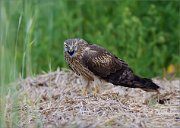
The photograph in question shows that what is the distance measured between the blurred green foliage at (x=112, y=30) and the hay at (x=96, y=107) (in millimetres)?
2237

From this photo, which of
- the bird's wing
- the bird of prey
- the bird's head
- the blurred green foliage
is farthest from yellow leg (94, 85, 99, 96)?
the blurred green foliage

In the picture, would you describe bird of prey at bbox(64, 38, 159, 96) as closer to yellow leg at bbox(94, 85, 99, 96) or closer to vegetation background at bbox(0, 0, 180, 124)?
yellow leg at bbox(94, 85, 99, 96)

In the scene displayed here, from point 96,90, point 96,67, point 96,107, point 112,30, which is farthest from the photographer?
point 112,30

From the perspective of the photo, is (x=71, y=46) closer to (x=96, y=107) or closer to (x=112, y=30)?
(x=96, y=107)

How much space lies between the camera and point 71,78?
770 centimetres

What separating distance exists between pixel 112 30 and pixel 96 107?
4382 millimetres

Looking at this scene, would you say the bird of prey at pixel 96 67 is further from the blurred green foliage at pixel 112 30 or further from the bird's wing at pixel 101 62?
the blurred green foliage at pixel 112 30

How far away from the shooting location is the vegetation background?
31.9 ft

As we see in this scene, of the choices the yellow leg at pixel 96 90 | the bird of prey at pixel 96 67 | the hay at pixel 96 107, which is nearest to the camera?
the hay at pixel 96 107

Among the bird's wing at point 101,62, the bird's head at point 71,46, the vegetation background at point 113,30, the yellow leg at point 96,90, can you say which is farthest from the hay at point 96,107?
the vegetation background at point 113,30

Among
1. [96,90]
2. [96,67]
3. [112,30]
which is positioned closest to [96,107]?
[96,90]

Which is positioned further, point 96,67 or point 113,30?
point 113,30

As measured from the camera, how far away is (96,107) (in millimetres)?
5789

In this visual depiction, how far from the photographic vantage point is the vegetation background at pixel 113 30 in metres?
9.72
